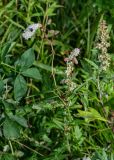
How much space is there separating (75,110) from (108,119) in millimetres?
300

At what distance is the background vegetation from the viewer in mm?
2051

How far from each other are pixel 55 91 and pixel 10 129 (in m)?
0.35

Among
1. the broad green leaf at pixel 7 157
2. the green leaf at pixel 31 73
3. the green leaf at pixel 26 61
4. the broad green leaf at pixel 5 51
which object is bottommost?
the broad green leaf at pixel 7 157

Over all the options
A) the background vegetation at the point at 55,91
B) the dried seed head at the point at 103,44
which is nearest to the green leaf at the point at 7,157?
the background vegetation at the point at 55,91

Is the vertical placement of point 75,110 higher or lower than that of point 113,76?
lower

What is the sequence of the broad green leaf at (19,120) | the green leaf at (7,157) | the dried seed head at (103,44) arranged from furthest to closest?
1. the green leaf at (7,157)
2. the broad green leaf at (19,120)
3. the dried seed head at (103,44)

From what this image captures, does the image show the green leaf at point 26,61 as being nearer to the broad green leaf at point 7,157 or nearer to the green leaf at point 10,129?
the green leaf at point 10,129

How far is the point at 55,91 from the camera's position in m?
2.28

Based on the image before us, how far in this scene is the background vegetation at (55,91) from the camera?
6.73 ft

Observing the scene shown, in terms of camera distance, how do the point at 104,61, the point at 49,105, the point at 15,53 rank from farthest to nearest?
the point at 15,53 < the point at 49,105 < the point at 104,61

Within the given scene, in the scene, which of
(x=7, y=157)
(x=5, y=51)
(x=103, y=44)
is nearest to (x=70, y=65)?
(x=103, y=44)

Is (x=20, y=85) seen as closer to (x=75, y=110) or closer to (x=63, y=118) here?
(x=63, y=118)

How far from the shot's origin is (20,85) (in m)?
1.98

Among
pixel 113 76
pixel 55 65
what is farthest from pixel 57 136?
pixel 55 65
